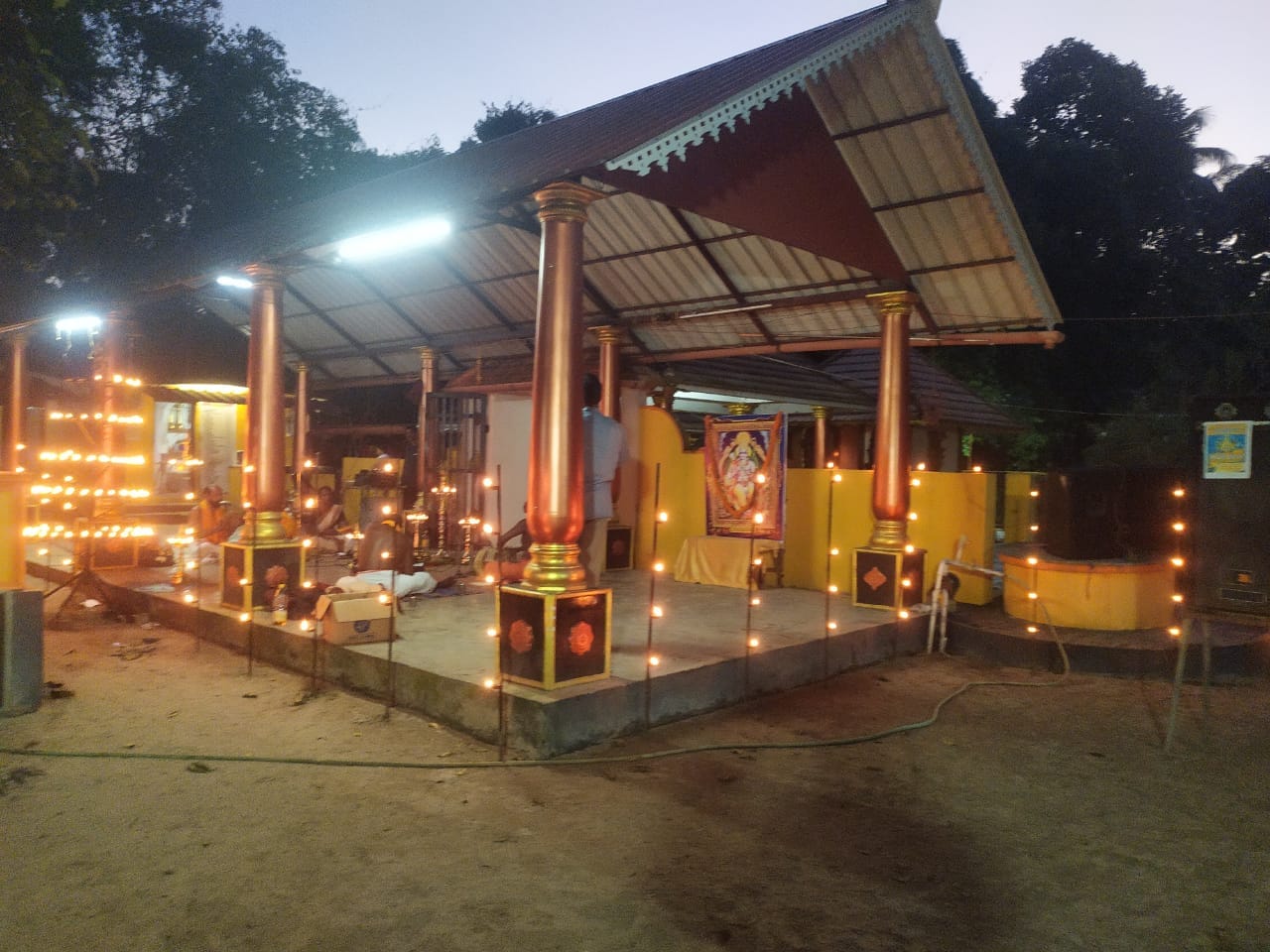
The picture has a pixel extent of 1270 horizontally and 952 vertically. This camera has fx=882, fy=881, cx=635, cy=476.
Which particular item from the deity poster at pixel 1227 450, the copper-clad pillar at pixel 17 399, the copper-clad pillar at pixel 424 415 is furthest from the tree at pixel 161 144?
the deity poster at pixel 1227 450

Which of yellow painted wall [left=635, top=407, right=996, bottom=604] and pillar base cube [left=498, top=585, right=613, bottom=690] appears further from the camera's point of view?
yellow painted wall [left=635, top=407, right=996, bottom=604]

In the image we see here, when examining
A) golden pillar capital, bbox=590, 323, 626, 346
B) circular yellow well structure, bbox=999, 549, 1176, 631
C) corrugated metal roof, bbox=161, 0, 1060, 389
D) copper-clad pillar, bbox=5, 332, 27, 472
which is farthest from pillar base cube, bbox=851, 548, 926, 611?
copper-clad pillar, bbox=5, 332, 27, 472

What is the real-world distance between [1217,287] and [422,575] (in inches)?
1260

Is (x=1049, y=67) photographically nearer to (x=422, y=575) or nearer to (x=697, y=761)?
(x=422, y=575)

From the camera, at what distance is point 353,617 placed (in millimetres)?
7129

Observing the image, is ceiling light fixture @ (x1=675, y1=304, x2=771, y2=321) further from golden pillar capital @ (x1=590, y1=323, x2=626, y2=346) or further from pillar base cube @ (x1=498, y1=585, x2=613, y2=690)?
pillar base cube @ (x1=498, y1=585, x2=613, y2=690)

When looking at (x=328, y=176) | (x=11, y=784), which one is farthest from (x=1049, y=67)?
(x=11, y=784)

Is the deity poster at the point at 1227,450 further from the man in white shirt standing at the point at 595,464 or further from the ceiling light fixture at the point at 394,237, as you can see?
the ceiling light fixture at the point at 394,237

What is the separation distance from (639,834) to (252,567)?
5482 mm

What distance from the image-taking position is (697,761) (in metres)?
5.52

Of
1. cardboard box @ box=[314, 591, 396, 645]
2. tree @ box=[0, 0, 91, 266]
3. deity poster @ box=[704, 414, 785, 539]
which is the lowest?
cardboard box @ box=[314, 591, 396, 645]

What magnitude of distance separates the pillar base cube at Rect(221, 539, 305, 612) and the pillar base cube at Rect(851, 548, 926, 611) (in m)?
5.77

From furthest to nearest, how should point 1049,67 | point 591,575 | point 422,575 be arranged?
1. point 1049,67
2. point 422,575
3. point 591,575

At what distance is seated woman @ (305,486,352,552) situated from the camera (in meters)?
12.9
